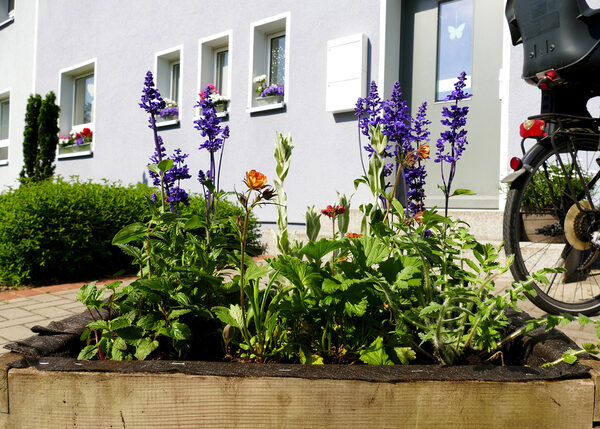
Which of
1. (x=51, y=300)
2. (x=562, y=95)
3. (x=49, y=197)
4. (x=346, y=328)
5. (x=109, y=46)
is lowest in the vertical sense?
(x=51, y=300)

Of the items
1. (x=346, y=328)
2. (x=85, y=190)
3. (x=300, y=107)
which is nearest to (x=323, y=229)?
(x=300, y=107)

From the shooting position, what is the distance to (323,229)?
5.57 m

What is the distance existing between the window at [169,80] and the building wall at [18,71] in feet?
16.0

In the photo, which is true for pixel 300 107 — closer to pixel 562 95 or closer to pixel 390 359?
pixel 562 95

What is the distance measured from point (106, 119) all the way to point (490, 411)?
9.59 m

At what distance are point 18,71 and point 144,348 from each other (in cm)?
1310

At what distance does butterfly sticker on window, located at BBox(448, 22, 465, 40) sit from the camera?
5719 mm

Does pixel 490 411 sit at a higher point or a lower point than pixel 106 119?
lower

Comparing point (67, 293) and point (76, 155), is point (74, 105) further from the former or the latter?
point (67, 293)

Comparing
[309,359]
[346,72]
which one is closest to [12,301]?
[309,359]

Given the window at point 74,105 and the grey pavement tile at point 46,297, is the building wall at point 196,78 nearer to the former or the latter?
the window at point 74,105

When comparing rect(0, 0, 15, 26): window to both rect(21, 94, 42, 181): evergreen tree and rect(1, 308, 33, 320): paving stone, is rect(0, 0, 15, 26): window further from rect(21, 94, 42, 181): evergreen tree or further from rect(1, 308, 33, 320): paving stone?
rect(1, 308, 33, 320): paving stone

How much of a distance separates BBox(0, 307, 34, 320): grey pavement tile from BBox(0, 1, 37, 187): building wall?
368 inches

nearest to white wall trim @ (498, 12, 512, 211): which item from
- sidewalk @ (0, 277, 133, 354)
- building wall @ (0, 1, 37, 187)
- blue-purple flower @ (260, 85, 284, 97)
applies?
blue-purple flower @ (260, 85, 284, 97)
